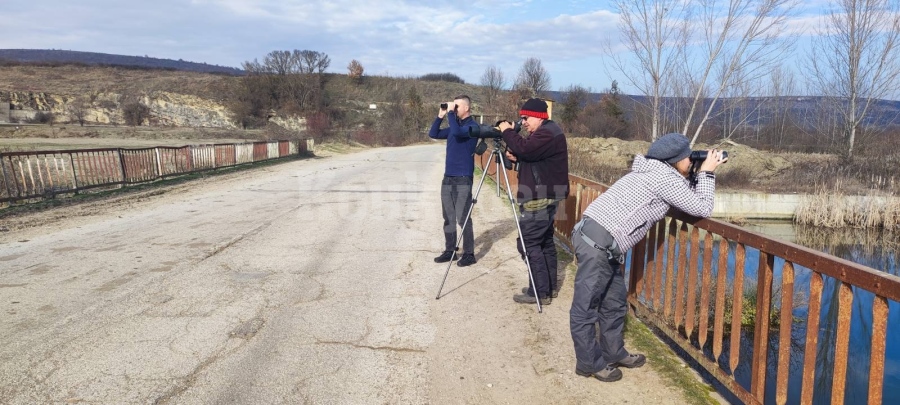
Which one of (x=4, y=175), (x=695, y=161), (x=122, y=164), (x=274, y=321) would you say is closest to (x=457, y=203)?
(x=274, y=321)

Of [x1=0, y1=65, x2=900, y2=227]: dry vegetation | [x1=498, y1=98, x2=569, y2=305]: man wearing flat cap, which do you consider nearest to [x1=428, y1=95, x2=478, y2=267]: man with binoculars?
[x1=498, y1=98, x2=569, y2=305]: man wearing flat cap

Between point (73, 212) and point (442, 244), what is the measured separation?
7.46m

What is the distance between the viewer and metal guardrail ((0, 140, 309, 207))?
11.2 meters

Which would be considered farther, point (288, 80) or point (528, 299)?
point (288, 80)

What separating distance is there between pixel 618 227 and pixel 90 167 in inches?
548

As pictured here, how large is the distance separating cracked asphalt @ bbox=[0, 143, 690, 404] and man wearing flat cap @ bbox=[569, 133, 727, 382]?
0.69 ft

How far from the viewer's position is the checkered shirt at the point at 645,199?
3.15 metres

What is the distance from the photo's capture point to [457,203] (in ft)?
20.4

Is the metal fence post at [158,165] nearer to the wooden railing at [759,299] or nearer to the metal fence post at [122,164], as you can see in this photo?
the metal fence post at [122,164]

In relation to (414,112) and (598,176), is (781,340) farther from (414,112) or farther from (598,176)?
(414,112)

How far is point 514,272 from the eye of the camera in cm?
615

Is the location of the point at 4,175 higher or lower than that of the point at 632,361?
higher

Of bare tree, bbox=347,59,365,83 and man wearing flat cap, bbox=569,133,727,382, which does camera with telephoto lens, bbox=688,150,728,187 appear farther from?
bare tree, bbox=347,59,365,83

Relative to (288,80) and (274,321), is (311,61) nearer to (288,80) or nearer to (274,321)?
(288,80)
